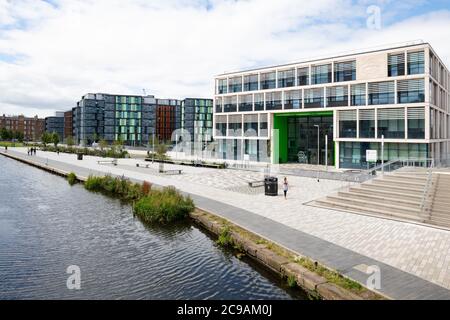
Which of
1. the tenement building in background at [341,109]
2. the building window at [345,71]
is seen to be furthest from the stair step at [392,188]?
the building window at [345,71]

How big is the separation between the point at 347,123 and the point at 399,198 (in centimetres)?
2539

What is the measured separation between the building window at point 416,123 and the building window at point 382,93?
2411mm

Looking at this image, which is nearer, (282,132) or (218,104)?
(282,132)

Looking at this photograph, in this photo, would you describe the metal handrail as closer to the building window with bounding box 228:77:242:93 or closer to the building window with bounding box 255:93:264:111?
the building window with bounding box 255:93:264:111

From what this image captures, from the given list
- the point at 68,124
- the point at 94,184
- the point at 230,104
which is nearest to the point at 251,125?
the point at 230,104

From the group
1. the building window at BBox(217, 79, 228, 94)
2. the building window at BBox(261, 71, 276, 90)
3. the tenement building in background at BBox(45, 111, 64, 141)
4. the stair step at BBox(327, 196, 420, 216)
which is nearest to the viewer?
the stair step at BBox(327, 196, 420, 216)

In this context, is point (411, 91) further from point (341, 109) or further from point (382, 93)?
point (341, 109)

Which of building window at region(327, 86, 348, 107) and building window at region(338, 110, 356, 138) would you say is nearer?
building window at region(338, 110, 356, 138)

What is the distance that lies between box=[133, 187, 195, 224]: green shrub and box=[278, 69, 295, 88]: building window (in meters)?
33.8

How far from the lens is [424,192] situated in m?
16.9

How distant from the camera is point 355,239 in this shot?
41.6 ft

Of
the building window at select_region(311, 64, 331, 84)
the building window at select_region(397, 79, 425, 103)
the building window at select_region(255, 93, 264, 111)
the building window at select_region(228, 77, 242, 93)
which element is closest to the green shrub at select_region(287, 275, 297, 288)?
the building window at select_region(397, 79, 425, 103)

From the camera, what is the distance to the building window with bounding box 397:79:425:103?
118ft
